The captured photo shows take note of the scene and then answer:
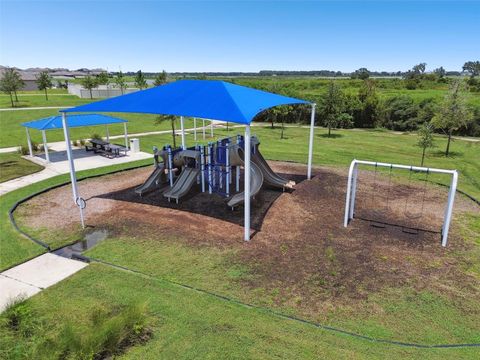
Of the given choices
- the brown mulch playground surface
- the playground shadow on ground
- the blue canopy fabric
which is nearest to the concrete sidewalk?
the brown mulch playground surface

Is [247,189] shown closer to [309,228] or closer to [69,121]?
[309,228]

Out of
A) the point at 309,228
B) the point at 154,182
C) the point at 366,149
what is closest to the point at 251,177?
the point at 309,228

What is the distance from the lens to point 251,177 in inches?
477

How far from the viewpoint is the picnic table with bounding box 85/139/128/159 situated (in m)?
19.7

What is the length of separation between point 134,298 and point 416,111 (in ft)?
110

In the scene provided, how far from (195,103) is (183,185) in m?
3.45

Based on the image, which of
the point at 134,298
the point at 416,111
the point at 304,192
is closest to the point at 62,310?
the point at 134,298

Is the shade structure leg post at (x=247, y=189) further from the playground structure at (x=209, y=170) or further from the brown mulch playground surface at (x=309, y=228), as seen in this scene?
the playground structure at (x=209, y=170)

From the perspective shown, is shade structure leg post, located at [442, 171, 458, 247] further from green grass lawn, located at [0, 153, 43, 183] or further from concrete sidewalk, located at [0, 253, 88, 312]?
green grass lawn, located at [0, 153, 43, 183]

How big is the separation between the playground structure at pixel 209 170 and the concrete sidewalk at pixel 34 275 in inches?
182

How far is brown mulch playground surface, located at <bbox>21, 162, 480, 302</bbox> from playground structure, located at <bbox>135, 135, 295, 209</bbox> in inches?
18.7

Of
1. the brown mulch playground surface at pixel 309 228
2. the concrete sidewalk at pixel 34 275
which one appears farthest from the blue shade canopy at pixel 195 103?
the concrete sidewalk at pixel 34 275

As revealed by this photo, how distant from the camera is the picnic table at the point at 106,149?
19.7 m

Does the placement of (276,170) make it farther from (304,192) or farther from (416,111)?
(416,111)
